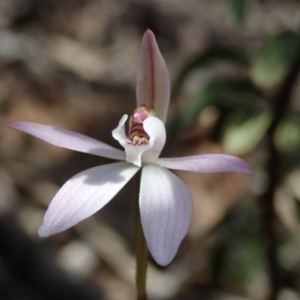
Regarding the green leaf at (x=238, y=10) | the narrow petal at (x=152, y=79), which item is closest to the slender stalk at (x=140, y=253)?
the narrow petal at (x=152, y=79)

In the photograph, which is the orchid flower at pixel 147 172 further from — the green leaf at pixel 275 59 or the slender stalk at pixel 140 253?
the green leaf at pixel 275 59

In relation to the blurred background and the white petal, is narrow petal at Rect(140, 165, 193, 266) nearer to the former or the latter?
the white petal

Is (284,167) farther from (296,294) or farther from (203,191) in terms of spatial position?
(203,191)

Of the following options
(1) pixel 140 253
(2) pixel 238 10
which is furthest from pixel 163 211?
(2) pixel 238 10

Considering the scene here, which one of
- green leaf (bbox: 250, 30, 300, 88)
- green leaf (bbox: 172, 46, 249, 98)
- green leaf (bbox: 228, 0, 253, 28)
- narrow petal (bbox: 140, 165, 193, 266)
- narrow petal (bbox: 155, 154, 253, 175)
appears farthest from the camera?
green leaf (bbox: 172, 46, 249, 98)

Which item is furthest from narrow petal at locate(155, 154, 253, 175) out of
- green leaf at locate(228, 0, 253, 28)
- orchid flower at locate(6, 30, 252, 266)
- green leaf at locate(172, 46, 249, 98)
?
green leaf at locate(172, 46, 249, 98)

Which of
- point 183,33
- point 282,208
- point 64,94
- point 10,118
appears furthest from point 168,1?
point 282,208

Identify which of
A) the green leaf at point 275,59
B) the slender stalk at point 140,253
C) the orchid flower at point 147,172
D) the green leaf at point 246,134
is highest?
the green leaf at point 275,59
